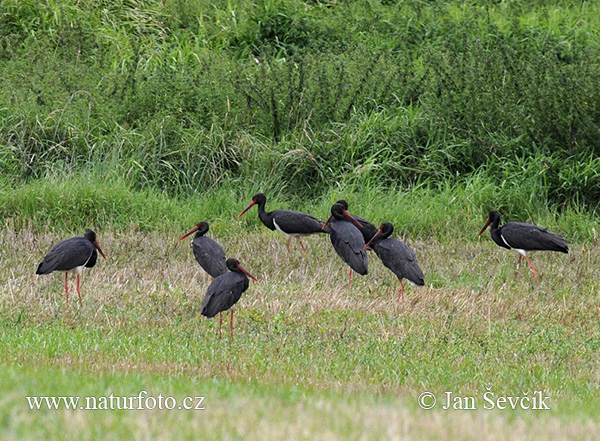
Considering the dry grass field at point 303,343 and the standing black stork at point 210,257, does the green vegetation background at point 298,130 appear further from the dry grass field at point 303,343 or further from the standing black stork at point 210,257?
the standing black stork at point 210,257

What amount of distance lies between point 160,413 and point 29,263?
5799 mm

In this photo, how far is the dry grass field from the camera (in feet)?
13.8

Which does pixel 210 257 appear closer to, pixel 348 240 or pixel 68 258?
pixel 68 258

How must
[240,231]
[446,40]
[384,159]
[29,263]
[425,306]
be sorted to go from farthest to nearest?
[446,40]
[384,159]
[240,231]
[29,263]
[425,306]

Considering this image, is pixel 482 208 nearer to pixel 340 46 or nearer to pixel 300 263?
pixel 300 263

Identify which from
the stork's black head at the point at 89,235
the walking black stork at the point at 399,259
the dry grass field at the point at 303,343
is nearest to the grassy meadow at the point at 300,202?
the dry grass field at the point at 303,343

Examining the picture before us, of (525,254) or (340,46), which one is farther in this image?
(340,46)

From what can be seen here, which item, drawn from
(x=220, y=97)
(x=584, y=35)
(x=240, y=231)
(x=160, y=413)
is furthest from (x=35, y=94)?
(x=160, y=413)

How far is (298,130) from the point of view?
13.2 m

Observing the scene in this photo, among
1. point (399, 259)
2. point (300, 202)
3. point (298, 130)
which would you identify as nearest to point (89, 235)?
point (399, 259)

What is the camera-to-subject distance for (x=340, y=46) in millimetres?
15789

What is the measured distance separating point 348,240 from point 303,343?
8.19 ft

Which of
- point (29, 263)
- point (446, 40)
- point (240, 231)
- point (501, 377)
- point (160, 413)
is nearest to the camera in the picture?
point (160, 413)

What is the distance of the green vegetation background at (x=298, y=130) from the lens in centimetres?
1182
